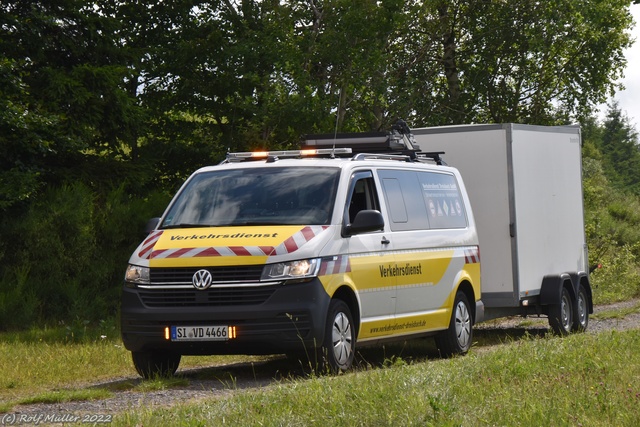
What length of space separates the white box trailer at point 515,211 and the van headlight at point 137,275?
5.76 metres

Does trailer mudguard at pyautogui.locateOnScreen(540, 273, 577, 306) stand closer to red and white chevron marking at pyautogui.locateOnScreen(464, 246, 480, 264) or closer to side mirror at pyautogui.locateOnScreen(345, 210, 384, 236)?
red and white chevron marking at pyautogui.locateOnScreen(464, 246, 480, 264)

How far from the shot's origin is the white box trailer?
642 inches

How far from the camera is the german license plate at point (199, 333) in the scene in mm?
11273

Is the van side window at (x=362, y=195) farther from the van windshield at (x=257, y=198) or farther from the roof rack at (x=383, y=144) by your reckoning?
the roof rack at (x=383, y=144)

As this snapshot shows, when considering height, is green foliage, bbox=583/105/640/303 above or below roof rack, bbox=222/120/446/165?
below

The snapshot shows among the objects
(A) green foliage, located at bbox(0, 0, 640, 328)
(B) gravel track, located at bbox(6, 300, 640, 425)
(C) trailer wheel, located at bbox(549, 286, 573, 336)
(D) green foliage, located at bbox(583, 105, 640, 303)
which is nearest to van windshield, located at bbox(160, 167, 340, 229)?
(B) gravel track, located at bbox(6, 300, 640, 425)

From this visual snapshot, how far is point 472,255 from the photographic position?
593 inches

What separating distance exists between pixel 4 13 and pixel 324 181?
1156cm

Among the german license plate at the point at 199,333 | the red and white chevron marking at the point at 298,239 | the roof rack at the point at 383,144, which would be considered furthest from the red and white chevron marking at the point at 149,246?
the roof rack at the point at 383,144

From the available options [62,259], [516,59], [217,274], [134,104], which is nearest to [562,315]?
[217,274]

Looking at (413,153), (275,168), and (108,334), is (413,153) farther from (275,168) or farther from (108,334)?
(108,334)

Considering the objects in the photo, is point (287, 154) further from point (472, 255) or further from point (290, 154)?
point (472, 255)

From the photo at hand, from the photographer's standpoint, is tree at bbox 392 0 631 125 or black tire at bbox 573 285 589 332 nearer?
black tire at bbox 573 285 589 332

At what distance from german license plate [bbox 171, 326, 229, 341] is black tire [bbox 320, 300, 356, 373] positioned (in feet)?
3.13
